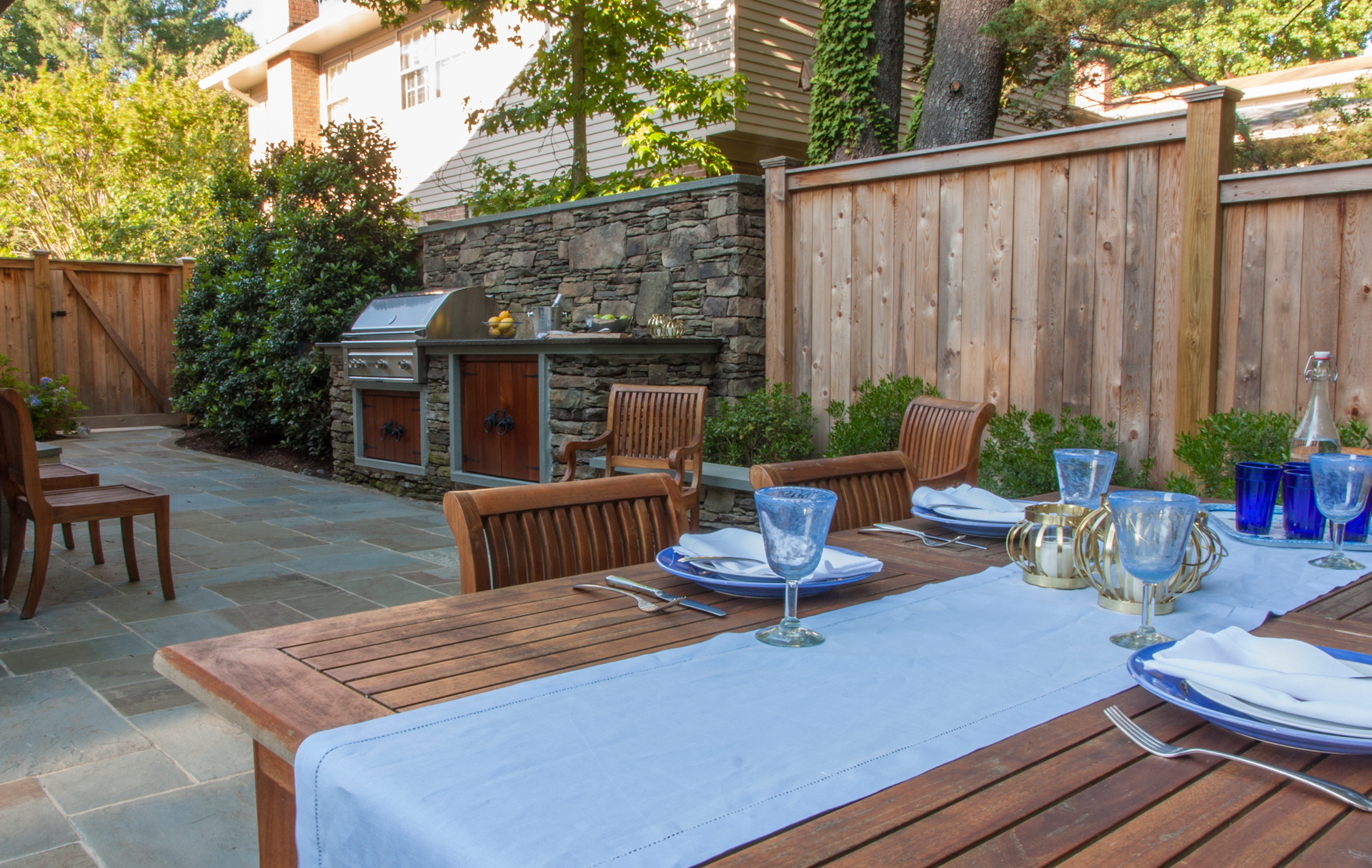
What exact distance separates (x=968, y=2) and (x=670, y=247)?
8.21ft

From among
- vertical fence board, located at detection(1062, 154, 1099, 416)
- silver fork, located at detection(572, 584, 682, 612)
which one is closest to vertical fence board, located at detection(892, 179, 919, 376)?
vertical fence board, located at detection(1062, 154, 1099, 416)

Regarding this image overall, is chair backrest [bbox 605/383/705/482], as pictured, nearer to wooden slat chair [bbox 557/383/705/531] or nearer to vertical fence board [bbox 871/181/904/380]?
wooden slat chair [bbox 557/383/705/531]

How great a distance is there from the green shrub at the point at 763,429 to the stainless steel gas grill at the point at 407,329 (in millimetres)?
2073

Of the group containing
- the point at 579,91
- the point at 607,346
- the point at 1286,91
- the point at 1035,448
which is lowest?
the point at 1035,448

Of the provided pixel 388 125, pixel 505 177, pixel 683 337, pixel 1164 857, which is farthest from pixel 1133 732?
pixel 388 125

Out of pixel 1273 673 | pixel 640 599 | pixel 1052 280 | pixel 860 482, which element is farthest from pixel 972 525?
pixel 1052 280

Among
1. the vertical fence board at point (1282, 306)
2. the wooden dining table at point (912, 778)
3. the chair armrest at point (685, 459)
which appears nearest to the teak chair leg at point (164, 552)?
the chair armrest at point (685, 459)

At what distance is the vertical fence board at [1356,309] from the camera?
3.41m

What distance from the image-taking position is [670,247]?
18.9 ft

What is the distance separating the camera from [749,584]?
1.31 meters

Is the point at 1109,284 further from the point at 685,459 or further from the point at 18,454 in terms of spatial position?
the point at 18,454

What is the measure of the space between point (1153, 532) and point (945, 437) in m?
2.52

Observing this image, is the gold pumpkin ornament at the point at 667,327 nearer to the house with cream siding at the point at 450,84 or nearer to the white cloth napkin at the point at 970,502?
the house with cream siding at the point at 450,84

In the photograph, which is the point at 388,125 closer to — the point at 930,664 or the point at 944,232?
the point at 944,232
